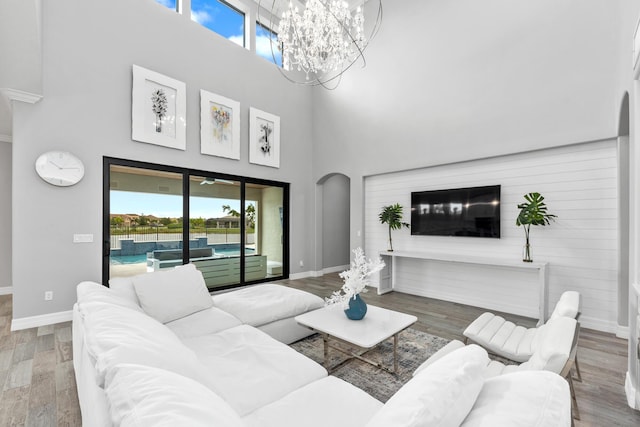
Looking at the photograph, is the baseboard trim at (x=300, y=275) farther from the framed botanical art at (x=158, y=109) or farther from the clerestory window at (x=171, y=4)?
the clerestory window at (x=171, y=4)

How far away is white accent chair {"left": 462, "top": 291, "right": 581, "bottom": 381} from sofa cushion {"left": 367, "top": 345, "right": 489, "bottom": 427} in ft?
4.46

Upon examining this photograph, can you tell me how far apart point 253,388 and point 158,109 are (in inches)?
172

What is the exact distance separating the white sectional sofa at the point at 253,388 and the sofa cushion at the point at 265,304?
1.66 ft

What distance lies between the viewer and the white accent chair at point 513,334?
194cm

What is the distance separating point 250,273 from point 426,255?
3.30 meters

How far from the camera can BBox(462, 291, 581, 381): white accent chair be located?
1.94 metres

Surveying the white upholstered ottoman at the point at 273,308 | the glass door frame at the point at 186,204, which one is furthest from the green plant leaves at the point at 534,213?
the glass door frame at the point at 186,204

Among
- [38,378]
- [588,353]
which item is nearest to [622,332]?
[588,353]

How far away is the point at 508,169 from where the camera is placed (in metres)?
4.12

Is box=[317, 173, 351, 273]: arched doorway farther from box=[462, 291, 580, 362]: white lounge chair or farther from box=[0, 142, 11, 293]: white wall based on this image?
box=[0, 142, 11, 293]: white wall

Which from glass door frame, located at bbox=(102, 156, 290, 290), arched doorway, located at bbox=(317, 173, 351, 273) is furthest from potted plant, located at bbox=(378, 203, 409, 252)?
glass door frame, located at bbox=(102, 156, 290, 290)

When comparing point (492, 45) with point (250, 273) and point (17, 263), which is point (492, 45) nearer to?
point (250, 273)

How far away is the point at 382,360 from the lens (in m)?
2.63

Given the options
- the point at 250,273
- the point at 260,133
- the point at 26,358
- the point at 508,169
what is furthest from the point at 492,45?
the point at 26,358
